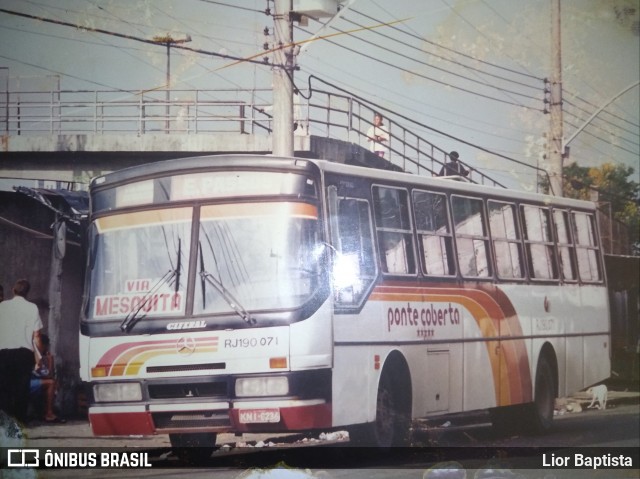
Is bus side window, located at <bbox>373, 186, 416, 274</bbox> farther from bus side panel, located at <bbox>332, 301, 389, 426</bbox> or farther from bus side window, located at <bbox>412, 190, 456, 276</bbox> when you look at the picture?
bus side panel, located at <bbox>332, 301, 389, 426</bbox>

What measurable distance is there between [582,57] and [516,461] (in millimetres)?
4191

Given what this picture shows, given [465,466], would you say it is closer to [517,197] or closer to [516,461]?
[516,461]

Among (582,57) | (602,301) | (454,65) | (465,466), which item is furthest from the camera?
(602,301)

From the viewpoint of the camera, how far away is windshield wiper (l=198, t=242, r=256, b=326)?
8.18 metres

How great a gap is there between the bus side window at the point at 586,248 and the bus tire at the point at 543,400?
1.17 meters

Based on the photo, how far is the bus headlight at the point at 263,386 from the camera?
26.7 feet

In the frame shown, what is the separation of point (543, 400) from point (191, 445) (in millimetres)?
4757

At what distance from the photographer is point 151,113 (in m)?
9.15

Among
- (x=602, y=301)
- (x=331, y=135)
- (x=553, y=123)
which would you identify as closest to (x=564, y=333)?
(x=602, y=301)

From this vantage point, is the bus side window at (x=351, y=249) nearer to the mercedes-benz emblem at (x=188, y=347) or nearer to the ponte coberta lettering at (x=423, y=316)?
the ponte coberta lettering at (x=423, y=316)

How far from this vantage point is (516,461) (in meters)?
10.0

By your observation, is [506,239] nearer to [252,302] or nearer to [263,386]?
[252,302]

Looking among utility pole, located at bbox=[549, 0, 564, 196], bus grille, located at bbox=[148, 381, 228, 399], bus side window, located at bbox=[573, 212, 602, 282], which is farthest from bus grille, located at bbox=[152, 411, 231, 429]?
bus side window, located at bbox=[573, 212, 602, 282]

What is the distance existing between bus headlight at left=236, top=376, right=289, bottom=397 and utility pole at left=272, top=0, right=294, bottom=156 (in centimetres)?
230
